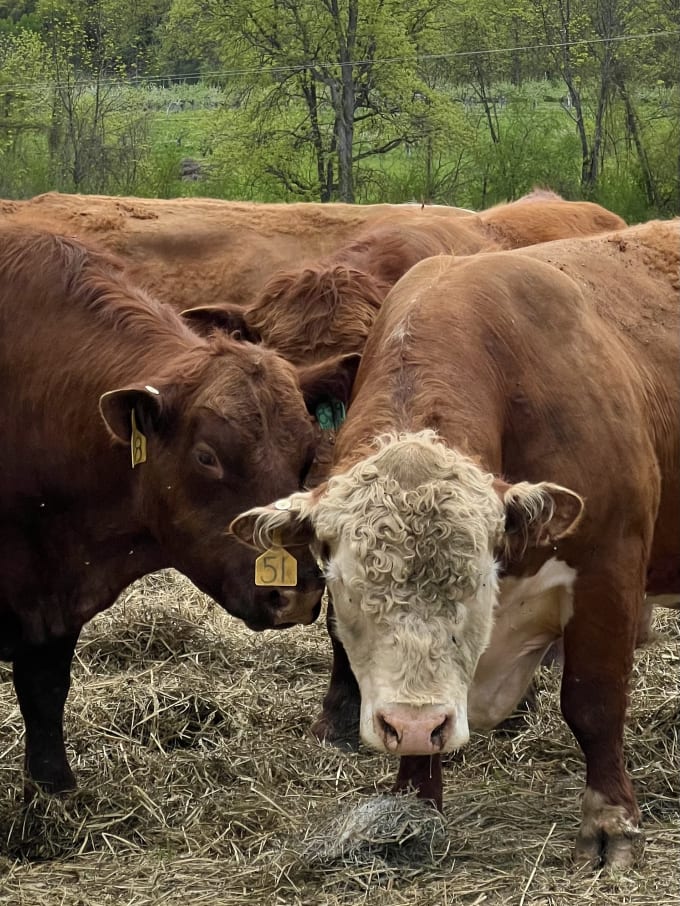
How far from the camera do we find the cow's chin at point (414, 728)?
2.95 m

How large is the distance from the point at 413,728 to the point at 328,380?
183 cm

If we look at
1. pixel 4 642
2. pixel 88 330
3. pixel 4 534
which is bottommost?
pixel 4 642

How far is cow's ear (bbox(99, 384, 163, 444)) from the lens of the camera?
3910mm

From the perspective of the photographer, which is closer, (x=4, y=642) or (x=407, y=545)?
(x=407, y=545)

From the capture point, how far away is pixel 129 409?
396cm

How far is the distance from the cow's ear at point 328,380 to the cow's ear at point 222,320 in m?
0.68

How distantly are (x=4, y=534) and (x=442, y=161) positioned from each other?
23.6 metres

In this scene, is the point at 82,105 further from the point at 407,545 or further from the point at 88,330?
the point at 407,545

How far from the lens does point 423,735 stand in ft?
9.68

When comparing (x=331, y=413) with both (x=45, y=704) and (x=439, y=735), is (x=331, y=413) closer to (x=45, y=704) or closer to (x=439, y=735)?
(x=45, y=704)

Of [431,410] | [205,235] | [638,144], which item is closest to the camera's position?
[431,410]

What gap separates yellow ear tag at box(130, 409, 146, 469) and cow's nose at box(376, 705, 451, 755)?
1401mm

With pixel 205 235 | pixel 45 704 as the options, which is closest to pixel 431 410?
pixel 45 704

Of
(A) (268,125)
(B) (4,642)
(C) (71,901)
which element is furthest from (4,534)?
(A) (268,125)
